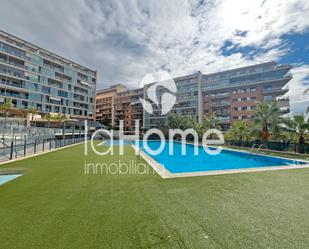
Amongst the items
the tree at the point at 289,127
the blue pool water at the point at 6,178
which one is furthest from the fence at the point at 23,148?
the tree at the point at 289,127

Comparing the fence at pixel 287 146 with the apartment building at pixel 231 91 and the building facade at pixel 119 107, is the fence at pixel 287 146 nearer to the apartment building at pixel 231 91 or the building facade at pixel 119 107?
the apartment building at pixel 231 91

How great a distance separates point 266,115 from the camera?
18.0 metres

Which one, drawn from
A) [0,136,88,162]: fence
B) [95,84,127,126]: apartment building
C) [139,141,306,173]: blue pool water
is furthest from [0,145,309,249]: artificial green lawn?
[95,84,127,126]: apartment building

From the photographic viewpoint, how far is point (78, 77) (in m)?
53.5

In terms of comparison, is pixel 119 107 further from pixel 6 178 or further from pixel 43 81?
pixel 6 178

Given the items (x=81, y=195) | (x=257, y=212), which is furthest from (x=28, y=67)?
(x=257, y=212)

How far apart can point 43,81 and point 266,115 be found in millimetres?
52074

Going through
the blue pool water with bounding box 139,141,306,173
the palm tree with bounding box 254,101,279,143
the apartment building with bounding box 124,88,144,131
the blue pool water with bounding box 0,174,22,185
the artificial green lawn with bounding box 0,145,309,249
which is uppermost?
the apartment building with bounding box 124,88,144,131

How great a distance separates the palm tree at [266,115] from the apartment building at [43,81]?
4947cm

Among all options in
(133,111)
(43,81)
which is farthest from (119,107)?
(43,81)

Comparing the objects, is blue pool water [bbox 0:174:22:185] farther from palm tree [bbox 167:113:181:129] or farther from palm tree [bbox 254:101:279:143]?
palm tree [bbox 167:113:181:129]

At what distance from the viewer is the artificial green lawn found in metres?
2.83

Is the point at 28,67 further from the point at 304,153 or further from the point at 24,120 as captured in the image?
the point at 304,153

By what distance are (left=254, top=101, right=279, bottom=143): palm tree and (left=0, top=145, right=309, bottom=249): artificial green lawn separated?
13717 millimetres
